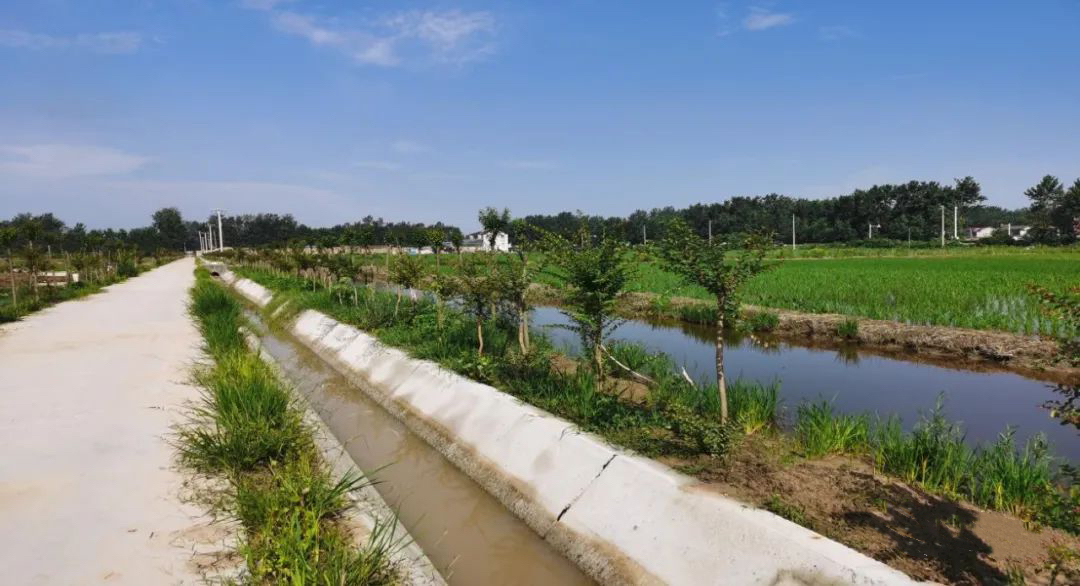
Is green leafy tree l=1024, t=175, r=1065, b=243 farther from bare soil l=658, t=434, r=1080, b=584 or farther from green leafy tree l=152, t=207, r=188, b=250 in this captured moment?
green leafy tree l=152, t=207, r=188, b=250

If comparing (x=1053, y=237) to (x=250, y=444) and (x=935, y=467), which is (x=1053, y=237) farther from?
(x=250, y=444)

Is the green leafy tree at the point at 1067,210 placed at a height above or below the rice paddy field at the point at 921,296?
above

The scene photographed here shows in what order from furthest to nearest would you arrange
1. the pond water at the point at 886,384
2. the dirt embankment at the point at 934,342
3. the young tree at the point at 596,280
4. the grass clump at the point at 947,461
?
the dirt embankment at the point at 934,342 < the pond water at the point at 886,384 < the young tree at the point at 596,280 < the grass clump at the point at 947,461

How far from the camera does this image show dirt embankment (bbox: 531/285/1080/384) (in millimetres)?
9742

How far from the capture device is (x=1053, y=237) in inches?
1965

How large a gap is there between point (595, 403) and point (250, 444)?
3464 mm

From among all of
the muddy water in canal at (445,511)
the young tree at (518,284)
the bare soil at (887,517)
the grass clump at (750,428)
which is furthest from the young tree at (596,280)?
the muddy water in canal at (445,511)

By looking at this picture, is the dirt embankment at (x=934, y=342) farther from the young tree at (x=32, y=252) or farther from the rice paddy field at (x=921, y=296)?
the young tree at (x=32, y=252)

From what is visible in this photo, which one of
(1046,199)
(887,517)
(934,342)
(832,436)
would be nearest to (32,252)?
(832,436)

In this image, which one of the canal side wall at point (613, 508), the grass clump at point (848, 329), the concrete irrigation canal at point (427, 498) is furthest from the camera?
the grass clump at point (848, 329)

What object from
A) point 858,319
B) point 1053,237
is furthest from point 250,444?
point 1053,237

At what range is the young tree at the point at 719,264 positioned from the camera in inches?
217

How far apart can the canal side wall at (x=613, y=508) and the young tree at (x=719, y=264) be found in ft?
4.56

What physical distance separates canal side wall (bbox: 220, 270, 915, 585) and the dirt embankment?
7.86 feet
